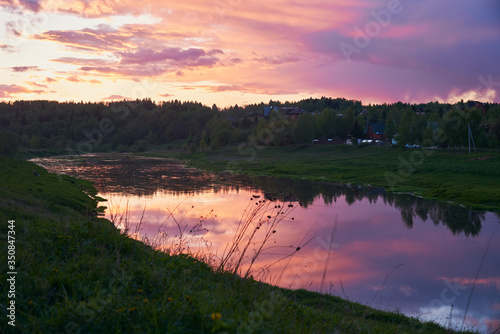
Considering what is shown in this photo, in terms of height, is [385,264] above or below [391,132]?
below

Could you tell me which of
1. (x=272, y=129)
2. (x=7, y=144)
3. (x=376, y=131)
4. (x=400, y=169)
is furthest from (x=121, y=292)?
(x=376, y=131)

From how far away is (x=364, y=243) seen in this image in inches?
1014

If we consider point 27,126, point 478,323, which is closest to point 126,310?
point 478,323

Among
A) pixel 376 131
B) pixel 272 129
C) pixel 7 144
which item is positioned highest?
pixel 376 131

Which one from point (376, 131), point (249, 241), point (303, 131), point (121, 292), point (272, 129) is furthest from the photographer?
point (376, 131)

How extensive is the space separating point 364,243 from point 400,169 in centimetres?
3830

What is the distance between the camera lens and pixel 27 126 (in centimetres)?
18175

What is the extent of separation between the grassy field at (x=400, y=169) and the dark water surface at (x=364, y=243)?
468 centimetres

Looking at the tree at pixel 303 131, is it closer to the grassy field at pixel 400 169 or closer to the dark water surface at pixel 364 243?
the grassy field at pixel 400 169

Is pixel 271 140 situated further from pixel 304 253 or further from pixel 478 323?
pixel 478 323

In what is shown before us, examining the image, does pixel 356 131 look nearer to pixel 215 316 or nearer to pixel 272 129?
pixel 272 129

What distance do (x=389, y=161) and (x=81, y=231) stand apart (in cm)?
6568

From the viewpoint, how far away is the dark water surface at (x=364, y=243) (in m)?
15.2

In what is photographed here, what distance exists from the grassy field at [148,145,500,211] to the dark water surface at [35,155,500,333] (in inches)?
184
